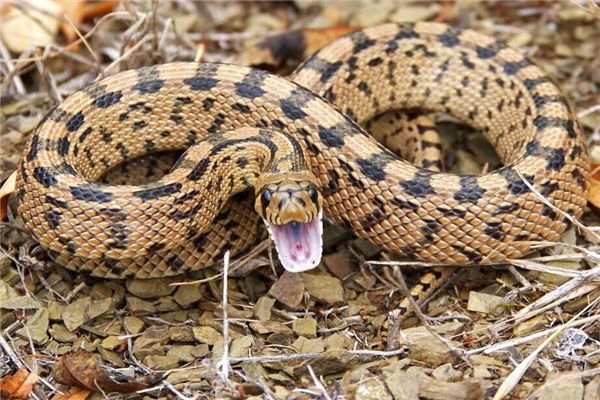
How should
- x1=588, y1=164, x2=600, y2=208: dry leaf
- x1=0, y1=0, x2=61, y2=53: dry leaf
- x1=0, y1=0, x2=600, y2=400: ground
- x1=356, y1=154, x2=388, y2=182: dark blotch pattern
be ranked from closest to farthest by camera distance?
x1=0, y1=0, x2=600, y2=400: ground < x1=356, y1=154, x2=388, y2=182: dark blotch pattern < x1=588, y1=164, x2=600, y2=208: dry leaf < x1=0, y1=0, x2=61, y2=53: dry leaf

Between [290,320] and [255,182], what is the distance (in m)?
1.13

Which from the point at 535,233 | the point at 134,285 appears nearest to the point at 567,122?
the point at 535,233

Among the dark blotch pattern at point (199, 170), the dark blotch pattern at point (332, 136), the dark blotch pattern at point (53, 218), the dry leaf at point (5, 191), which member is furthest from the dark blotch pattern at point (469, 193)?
the dry leaf at point (5, 191)

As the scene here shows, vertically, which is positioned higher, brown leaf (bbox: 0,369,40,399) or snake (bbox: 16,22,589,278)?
snake (bbox: 16,22,589,278)

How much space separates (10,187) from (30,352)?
152cm

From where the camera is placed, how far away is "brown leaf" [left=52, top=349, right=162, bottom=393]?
5566mm

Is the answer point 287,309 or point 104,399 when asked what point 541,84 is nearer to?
point 287,309

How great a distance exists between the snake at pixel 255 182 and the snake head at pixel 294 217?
0.04 feet

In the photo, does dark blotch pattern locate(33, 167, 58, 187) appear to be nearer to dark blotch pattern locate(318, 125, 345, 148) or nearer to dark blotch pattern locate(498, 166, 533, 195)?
dark blotch pattern locate(318, 125, 345, 148)

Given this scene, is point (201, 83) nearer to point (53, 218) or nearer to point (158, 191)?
point (158, 191)

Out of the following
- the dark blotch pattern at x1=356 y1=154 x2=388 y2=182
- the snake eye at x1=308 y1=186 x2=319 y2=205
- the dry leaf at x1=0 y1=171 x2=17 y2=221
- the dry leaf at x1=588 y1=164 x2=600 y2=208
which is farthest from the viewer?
the dry leaf at x1=588 y1=164 x2=600 y2=208

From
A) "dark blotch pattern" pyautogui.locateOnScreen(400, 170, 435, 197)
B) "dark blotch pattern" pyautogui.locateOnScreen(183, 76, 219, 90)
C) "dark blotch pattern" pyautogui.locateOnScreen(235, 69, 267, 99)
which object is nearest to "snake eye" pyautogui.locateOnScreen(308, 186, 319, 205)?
"dark blotch pattern" pyautogui.locateOnScreen(400, 170, 435, 197)

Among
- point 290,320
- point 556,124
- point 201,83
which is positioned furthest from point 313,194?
point 556,124

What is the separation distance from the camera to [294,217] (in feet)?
19.9
